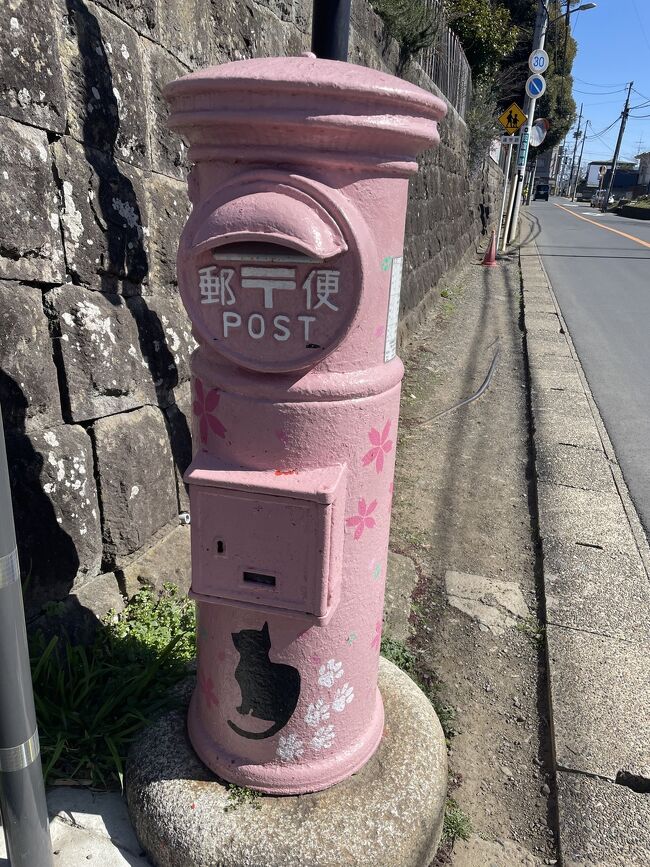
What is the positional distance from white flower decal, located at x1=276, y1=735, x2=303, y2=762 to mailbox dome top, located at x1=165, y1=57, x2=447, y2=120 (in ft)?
5.30

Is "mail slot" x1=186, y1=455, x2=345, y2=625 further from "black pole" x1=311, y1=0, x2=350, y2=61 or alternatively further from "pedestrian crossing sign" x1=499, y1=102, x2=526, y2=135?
"pedestrian crossing sign" x1=499, y1=102, x2=526, y2=135

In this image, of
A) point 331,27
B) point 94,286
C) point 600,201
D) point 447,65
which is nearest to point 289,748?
point 94,286

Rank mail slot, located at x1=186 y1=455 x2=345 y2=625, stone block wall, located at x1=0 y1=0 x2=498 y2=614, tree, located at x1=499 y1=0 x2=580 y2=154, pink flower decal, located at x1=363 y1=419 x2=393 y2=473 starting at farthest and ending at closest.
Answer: tree, located at x1=499 y1=0 x2=580 y2=154
stone block wall, located at x1=0 y1=0 x2=498 y2=614
pink flower decal, located at x1=363 y1=419 x2=393 y2=473
mail slot, located at x1=186 y1=455 x2=345 y2=625

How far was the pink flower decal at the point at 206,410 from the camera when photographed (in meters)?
1.59

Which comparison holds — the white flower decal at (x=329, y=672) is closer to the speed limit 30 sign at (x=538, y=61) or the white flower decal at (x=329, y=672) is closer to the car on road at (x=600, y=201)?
the speed limit 30 sign at (x=538, y=61)

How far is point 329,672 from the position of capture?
1.71m

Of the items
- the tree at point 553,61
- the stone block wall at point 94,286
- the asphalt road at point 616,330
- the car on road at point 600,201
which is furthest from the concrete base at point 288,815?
the car on road at point 600,201

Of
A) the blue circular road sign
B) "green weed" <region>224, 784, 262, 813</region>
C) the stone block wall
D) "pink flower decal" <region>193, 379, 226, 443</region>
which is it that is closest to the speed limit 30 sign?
the blue circular road sign

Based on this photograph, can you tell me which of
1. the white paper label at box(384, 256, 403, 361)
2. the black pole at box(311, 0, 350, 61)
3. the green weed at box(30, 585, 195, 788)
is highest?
the black pole at box(311, 0, 350, 61)

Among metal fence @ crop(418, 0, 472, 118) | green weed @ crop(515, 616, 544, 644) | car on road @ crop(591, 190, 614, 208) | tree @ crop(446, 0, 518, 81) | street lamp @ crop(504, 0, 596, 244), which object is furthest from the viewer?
car on road @ crop(591, 190, 614, 208)

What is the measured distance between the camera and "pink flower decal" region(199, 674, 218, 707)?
181 centimetres

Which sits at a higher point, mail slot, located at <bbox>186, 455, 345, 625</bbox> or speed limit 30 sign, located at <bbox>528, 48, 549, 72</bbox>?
speed limit 30 sign, located at <bbox>528, 48, 549, 72</bbox>

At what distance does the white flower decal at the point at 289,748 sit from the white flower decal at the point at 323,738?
0.04m

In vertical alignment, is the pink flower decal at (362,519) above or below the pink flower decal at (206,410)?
below
